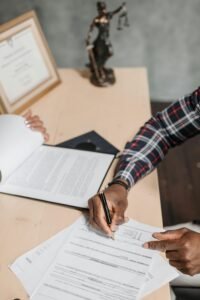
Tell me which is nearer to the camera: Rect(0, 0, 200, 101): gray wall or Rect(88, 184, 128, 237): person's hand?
Rect(88, 184, 128, 237): person's hand

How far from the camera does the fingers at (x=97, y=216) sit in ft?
2.77

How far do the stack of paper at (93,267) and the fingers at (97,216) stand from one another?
2 centimetres

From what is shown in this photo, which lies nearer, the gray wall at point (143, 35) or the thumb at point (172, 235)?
the thumb at point (172, 235)

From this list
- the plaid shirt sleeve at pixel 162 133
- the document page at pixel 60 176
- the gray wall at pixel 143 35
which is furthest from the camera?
the gray wall at pixel 143 35

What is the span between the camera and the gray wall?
6.50 ft

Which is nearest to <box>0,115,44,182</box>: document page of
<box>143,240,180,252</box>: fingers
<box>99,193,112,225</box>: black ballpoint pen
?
<box>99,193,112,225</box>: black ballpoint pen

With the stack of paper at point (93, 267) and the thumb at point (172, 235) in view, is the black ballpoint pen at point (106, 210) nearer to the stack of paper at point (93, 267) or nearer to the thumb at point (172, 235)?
the stack of paper at point (93, 267)

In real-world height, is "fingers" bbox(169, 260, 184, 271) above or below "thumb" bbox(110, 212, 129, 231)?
below

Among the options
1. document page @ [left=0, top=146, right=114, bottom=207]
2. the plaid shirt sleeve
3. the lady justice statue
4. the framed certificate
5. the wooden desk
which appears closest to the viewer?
the wooden desk

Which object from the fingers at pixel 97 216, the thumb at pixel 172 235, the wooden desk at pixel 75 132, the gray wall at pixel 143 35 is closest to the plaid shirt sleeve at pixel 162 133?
the wooden desk at pixel 75 132

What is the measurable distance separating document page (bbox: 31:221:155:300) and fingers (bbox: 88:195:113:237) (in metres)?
0.02

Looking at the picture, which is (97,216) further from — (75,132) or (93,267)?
(75,132)

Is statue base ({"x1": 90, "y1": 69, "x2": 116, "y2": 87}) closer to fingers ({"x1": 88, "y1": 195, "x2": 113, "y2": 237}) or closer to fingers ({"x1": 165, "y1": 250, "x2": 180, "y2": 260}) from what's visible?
Result: fingers ({"x1": 88, "y1": 195, "x2": 113, "y2": 237})

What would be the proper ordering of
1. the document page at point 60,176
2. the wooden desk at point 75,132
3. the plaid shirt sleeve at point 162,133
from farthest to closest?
the plaid shirt sleeve at point 162,133, the document page at point 60,176, the wooden desk at point 75,132
